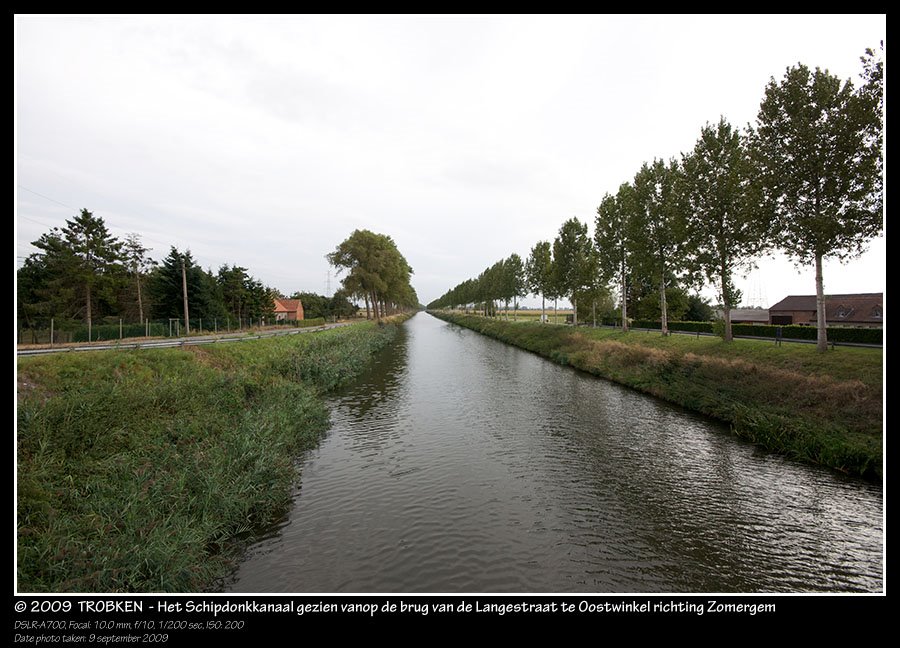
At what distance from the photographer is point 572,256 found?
1833 inches

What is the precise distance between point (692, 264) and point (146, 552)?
106ft

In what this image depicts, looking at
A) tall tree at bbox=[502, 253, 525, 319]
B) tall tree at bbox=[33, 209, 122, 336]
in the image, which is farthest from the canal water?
tall tree at bbox=[502, 253, 525, 319]

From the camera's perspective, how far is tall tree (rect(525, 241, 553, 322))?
54.0 metres

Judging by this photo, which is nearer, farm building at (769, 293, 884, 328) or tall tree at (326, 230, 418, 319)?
farm building at (769, 293, 884, 328)

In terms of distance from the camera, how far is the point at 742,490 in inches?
408

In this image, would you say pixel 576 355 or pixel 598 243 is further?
pixel 598 243

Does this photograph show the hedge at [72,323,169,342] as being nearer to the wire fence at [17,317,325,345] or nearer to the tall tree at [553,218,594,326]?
the wire fence at [17,317,325,345]

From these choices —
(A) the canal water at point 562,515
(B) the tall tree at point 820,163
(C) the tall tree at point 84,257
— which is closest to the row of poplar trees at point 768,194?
(B) the tall tree at point 820,163

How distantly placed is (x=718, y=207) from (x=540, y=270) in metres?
33.3

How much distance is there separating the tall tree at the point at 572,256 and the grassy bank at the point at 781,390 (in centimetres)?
1835

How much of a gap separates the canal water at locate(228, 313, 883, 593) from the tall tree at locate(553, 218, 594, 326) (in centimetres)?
3051

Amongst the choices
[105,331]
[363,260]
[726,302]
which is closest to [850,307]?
[726,302]
